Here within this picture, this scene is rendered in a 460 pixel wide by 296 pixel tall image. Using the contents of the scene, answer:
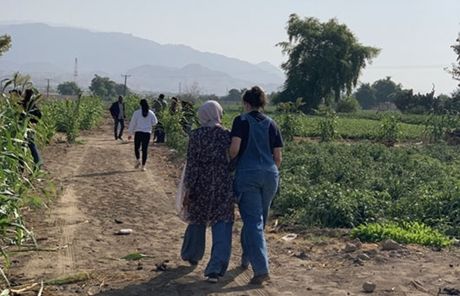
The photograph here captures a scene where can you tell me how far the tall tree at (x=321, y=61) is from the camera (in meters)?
58.2

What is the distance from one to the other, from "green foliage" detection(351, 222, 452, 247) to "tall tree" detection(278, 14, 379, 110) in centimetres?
4975

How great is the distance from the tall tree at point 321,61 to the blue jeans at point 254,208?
2053 inches

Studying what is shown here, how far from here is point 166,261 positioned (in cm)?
709

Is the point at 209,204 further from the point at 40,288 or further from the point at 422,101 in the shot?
the point at 422,101

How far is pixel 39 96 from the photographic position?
11.2m

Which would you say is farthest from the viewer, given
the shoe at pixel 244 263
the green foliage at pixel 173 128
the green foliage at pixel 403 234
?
the green foliage at pixel 173 128

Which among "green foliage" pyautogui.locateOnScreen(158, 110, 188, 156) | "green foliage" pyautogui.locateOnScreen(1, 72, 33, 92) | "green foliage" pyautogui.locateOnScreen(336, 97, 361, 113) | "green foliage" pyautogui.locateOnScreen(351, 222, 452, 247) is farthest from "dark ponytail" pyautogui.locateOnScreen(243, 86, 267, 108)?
"green foliage" pyautogui.locateOnScreen(336, 97, 361, 113)

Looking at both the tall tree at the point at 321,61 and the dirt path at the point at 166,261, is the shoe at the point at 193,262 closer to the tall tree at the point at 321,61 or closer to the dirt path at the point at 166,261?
the dirt path at the point at 166,261

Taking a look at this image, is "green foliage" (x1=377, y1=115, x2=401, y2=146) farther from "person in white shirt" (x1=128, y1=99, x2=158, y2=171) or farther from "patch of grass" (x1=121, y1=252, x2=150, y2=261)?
"patch of grass" (x1=121, y1=252, x2=150, y2=261)

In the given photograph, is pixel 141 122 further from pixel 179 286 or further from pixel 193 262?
pixel 179 286

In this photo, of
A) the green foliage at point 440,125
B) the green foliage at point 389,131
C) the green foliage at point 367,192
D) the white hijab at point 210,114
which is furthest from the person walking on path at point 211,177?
the green foliage at point 440,125

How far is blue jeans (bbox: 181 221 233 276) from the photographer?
21.0 ft

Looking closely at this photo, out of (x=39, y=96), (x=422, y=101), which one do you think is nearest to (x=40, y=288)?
(x=39, y=96)

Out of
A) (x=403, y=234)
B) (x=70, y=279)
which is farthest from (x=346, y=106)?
(x=70, y=279)
